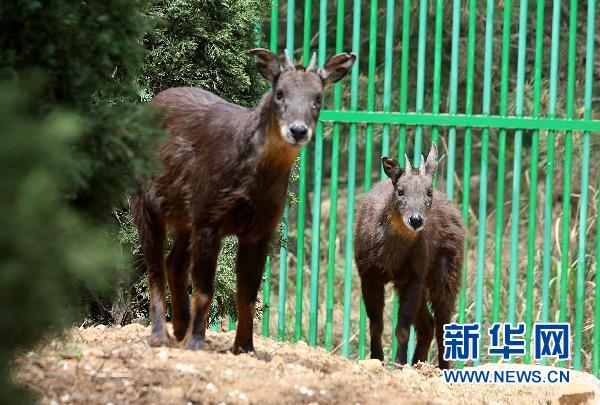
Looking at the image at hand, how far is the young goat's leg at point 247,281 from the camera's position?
241 inches

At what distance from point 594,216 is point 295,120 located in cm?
582

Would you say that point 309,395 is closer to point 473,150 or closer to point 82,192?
point 82,192

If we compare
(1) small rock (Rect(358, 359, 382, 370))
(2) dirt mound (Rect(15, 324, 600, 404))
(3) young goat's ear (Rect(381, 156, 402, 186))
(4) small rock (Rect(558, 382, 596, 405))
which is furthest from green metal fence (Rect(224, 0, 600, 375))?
(2) dirt mound (Rect(15, 324, 600, 404))

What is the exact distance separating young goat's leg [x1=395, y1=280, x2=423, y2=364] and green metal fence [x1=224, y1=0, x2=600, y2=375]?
855mm

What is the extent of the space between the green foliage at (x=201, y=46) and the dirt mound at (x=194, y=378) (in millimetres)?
2560

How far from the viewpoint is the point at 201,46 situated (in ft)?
26.9

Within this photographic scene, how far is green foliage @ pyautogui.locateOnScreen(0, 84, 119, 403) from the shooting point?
11.1 ft

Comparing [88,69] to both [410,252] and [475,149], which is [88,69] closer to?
[410,252]

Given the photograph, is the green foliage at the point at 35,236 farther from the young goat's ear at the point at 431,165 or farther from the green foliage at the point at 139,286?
the young goat's ear at the point at 431,165

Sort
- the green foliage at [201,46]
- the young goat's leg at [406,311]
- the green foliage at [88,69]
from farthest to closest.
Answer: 1. the green foliage at [201,46]
2. the young goat's leg at [406,311]
3. the green foliage at [88,69]

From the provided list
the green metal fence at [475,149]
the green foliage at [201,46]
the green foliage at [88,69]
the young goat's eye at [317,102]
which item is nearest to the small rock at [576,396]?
the green metal fence at [475,149]

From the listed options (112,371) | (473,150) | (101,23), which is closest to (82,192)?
(101,23)

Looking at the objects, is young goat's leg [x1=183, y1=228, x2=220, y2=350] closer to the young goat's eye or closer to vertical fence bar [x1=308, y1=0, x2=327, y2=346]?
the young goat's eye

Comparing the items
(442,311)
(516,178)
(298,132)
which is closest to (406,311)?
(442,311)
